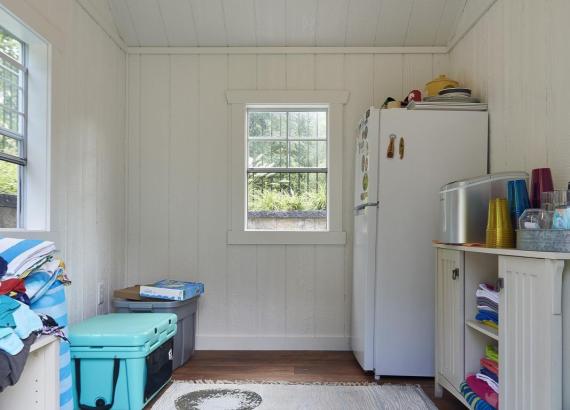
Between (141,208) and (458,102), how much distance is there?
236cm

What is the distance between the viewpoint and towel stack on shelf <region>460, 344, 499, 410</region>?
78.1 inches

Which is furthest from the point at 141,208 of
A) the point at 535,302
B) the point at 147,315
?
the point at 535,302

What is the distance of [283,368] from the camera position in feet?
10.1

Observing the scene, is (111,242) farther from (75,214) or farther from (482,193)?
(482,193)

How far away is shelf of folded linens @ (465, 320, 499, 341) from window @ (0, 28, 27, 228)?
226 centimetres

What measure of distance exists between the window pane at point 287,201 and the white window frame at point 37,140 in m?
1.55

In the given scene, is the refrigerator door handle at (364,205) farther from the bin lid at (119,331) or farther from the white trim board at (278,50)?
the bin lid at (119,331)

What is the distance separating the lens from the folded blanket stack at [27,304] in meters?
1.37

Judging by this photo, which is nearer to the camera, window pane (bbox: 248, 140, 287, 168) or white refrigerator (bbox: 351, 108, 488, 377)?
white refrigerator (bbox: 351, 108, 488, 377)

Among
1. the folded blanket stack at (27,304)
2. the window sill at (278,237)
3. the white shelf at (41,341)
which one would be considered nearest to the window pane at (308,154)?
the window sill at (278,237)

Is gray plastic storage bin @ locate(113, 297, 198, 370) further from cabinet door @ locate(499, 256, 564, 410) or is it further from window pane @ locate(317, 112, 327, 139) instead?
cabinet door @ locate(499, 256, 564, 410)

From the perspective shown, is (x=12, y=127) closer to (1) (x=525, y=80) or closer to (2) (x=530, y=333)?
(2) (x=530, y=333)

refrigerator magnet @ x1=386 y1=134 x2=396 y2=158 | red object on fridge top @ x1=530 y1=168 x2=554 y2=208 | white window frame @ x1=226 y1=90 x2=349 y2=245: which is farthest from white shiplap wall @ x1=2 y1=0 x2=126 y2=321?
red object on fridge top @ x1=530 y1=168 x2=554 y2=208

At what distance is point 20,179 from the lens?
2389 mm
